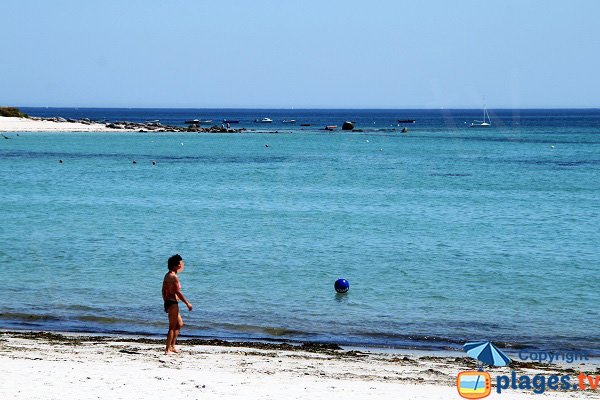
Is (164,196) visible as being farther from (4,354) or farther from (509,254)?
(4,354)

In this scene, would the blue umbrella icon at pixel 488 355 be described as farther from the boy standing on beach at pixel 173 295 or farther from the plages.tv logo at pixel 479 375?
the boy standing on beach at pixel 173 295

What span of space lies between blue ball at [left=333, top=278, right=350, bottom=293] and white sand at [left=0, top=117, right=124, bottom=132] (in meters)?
96.0

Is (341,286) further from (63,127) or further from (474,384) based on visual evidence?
(63,127)

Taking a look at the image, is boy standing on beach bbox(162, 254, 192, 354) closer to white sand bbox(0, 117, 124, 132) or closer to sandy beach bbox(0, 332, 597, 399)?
sandy beach bbox(0, 332, 597, 399)

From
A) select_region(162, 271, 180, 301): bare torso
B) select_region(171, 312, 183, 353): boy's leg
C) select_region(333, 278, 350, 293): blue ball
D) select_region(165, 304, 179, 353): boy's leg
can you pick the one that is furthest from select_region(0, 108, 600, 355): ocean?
select_region(162, 271, 180, 301): bare torso

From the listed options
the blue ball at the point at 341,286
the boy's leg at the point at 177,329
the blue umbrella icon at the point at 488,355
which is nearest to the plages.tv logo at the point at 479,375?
the blue umbrella icon at the point at 488,355

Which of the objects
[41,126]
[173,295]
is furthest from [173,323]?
[41,126]

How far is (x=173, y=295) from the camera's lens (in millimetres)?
14258

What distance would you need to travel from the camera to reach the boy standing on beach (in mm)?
14016

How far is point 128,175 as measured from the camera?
Result: 56.9 metres

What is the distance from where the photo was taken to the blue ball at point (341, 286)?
2170 cm

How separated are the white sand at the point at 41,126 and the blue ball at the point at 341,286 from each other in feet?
315

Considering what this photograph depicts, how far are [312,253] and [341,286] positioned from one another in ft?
19.7

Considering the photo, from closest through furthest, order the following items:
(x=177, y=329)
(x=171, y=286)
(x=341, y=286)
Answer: (x=171, y=286), (x=177, y=329), (x=341, y=286)
